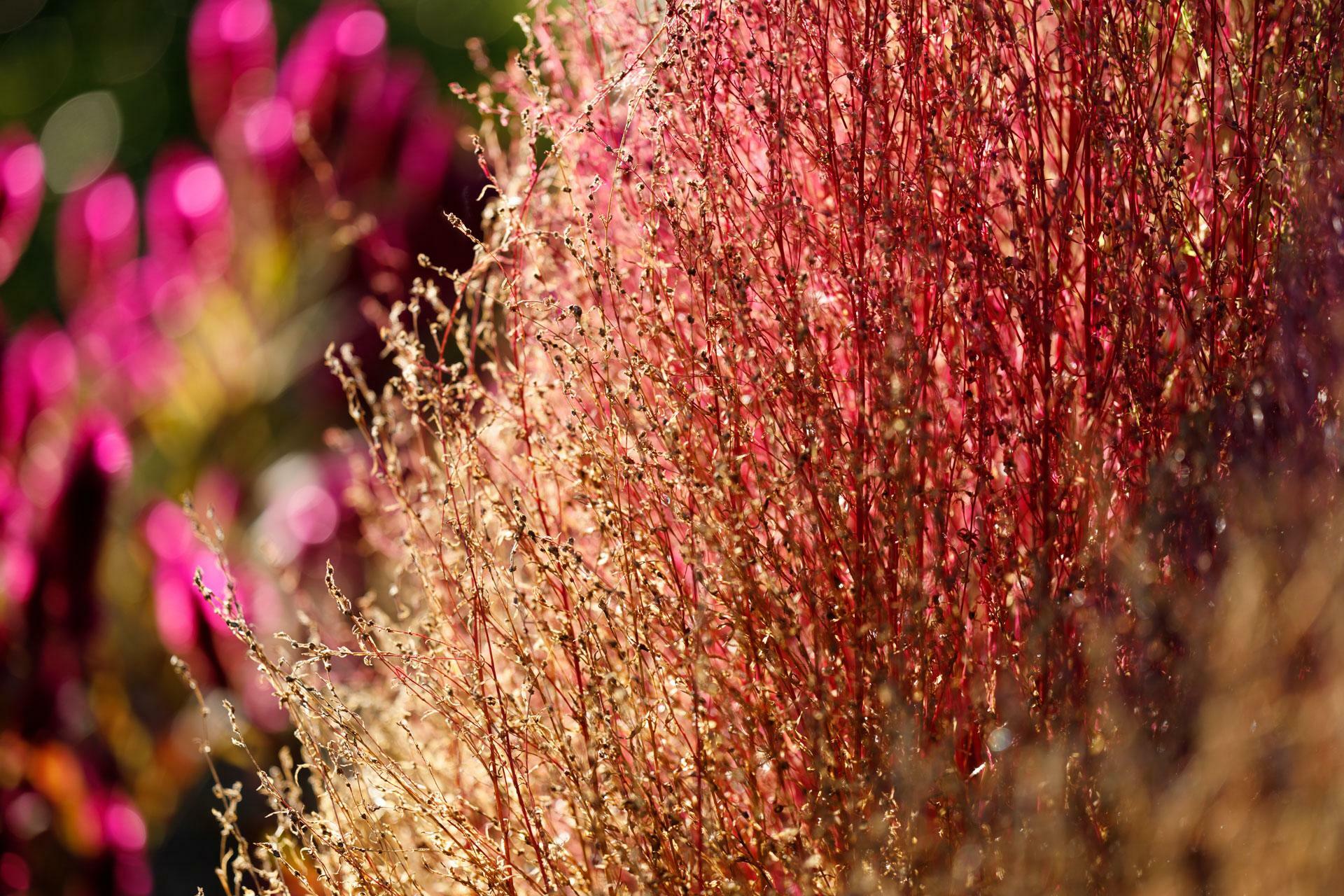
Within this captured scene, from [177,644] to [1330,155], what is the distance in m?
1.49

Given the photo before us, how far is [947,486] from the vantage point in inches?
33.6

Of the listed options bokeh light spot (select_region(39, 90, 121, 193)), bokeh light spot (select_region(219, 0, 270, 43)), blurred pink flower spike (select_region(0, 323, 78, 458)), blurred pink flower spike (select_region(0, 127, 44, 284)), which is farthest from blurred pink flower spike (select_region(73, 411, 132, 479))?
bokeh light spot (select_region(39, 90, 121, 193))

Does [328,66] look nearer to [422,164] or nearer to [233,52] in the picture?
[422,164]

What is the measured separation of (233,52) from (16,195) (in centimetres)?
54

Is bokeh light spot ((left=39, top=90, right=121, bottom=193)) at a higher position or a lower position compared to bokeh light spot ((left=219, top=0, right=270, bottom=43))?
higher

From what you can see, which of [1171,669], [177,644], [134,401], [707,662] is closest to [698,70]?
[707,662]

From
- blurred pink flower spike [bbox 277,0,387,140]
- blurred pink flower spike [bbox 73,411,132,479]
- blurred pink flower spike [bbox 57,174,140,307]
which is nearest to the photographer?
blurred pink flower spike [bbox 73,411,132,479]

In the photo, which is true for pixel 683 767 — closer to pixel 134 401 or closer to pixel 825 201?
pixel 825 201

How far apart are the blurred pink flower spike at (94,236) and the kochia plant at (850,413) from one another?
1.55 meters

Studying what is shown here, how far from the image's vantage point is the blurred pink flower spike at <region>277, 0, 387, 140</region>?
85.0 inches

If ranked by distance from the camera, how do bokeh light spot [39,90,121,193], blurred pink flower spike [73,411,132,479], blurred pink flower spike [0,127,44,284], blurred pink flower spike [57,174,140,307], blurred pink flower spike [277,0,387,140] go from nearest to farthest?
blurred pink flower spike [73,411,132,479]
blurred pink flower spike [0,127,44,284]
blurred pink flower spike [277,0,387,140]
blurred pink flower spike [57,174,140,307]
bokeh light spot [39,90,121,193]

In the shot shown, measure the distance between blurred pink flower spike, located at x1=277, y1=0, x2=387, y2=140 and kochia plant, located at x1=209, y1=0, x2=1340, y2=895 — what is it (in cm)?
137

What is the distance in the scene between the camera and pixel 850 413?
0.94 m

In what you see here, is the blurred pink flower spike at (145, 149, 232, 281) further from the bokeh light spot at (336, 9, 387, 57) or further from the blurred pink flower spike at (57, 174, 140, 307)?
the bokeh light spot at (336, 9, 387, 57)
